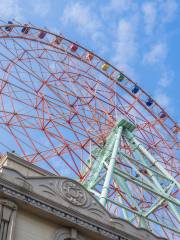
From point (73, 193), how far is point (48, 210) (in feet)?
4.40

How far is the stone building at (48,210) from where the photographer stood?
12430mm

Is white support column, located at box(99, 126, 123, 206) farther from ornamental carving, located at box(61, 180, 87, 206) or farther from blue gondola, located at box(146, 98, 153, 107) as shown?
blue gondola, located at box(146, 98, 153, 107)

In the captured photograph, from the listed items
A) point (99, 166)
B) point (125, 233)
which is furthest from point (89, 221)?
point (99, 166)

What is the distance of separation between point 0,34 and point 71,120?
491 centimetres

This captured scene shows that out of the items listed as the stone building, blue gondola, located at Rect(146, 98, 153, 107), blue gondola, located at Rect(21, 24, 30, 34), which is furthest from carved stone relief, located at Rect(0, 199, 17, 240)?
blue gondola, located at Rect(146, 98, 153, 107)

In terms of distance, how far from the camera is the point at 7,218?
1215cm

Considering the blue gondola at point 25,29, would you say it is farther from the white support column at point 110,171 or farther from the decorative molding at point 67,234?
the decorative molding at point 67,234

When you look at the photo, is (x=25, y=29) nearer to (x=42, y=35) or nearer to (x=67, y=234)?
(x=42, y=35)

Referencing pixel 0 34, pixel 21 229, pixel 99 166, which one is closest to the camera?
pixel 21 229

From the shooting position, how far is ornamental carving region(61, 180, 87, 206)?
45.5 ft

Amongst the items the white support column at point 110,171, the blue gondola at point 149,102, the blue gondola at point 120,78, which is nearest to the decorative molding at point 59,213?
the white support column at point 110,171

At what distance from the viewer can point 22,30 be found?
2594 cm

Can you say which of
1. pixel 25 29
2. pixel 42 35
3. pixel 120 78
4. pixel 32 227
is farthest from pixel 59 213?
pixel 120 78

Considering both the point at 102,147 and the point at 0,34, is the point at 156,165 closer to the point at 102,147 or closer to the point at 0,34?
the point at 102,147
